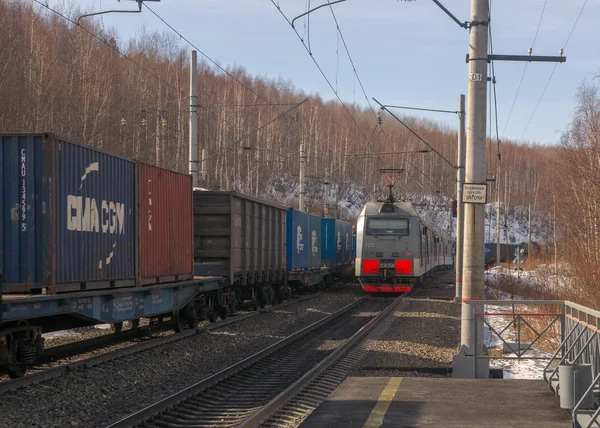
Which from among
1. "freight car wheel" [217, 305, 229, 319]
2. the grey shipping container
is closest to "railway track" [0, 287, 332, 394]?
"freight car wheel" [217, 305, 229, 319]

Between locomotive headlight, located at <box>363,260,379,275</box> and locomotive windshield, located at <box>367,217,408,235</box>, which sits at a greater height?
locomotive windshield, located at <box>367,217,408,235</box>

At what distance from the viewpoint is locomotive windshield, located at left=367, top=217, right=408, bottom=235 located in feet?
90.4

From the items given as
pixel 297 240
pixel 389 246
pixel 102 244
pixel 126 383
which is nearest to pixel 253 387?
pixel 126 383

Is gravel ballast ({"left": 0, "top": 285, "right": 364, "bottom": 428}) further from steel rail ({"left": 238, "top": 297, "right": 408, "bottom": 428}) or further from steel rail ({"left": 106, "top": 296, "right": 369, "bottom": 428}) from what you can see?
steel rail ({"left": 238, "top": 297, "right": 408, "bottom": 428})

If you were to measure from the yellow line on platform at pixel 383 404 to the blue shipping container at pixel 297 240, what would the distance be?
17108 millimetres

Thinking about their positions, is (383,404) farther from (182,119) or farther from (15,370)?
(182,119)

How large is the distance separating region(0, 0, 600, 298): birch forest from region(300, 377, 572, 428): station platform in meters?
10.9

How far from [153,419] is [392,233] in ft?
66.4

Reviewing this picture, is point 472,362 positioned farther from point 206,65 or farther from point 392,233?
point 206,65

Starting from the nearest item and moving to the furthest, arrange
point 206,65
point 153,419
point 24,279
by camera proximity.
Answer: point 153,419 < point 24,279 < point 206,65

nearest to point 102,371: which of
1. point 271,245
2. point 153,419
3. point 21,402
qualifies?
point 21,402

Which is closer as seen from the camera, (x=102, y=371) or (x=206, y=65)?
(x=102, y=371)

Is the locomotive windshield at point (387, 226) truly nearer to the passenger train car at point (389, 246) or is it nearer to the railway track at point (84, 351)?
the passenger train car at point (389, 246)

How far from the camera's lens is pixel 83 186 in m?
11.4
